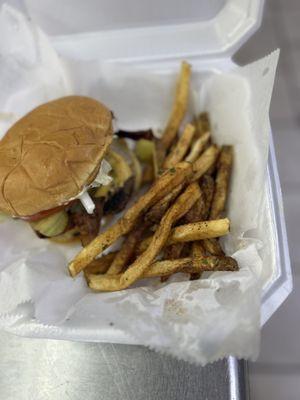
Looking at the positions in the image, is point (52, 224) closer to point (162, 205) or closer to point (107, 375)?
point (162, 205)

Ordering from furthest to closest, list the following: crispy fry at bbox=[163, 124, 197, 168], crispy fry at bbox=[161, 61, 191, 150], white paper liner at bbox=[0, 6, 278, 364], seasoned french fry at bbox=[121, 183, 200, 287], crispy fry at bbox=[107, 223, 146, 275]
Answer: crispy fry at bbox=[161, 61, 191, 150]
crispy fry at bbox=[163, 124, 197, 168]
crispy fry at bbox=[107, 223, 146, 275]
seasoned french fry at bbox=[121, 183, 200, 287]
white paper liner at bbox=[0, 6, 278, 364]

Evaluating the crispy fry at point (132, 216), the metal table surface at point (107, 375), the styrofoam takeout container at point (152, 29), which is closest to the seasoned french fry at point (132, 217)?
the crispy fry at point (132, 216)

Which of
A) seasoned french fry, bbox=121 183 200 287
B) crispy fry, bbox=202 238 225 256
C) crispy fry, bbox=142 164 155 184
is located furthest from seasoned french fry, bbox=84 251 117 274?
crispy fry, bbox=142 164 155 184

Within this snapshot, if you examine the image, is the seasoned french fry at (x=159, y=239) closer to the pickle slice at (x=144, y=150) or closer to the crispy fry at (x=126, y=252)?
the crispy fry at (x=126, y=252)

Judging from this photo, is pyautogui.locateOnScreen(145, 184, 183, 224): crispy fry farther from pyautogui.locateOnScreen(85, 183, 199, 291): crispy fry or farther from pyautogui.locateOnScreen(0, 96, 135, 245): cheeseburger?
pyautogui.locateOnScreen(0, 96, 135, 245): cheeseburger

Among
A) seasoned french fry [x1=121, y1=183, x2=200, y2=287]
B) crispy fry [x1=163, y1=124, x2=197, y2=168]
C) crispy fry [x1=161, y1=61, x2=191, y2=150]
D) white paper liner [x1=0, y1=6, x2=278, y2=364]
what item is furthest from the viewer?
crispy fry [x1=161, y1=61, x2=191, y2=150]

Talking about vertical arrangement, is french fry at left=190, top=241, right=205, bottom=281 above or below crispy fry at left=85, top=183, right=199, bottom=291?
below

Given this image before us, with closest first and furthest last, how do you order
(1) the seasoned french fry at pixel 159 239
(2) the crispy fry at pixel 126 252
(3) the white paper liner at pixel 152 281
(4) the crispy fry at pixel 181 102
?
(3) the white paper liner at pixel 152 281, (1) the seasoned french fry at pixel 159 239, (2) the crispy fry at pixel 126 252, (4) the crispy fry at pixel 181 102

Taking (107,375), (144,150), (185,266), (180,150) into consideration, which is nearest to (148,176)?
(144,150)
